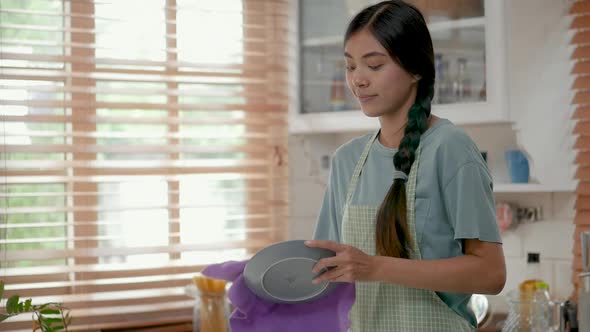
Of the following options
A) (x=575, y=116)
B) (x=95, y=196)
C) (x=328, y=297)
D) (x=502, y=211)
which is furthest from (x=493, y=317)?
(x=95, y=196)

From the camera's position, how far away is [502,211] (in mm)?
2443

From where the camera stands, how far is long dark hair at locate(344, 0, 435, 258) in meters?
1.33

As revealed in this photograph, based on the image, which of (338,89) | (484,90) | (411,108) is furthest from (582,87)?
(411,108)

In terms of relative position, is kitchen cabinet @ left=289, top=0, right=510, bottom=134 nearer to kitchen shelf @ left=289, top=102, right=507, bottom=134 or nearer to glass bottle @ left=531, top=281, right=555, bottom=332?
kitchen shelf @ left=289, top=102, right=507, bottom=134

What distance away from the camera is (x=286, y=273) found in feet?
4.34

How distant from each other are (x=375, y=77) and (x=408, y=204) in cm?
22

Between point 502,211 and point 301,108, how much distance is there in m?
0.75

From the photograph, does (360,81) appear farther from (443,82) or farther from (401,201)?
(443,82)

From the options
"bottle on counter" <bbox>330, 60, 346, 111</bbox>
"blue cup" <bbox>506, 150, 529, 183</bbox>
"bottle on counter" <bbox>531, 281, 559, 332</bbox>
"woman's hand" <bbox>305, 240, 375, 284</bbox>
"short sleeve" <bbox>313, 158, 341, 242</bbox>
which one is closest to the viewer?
"woman's hand" <bbox>305, 240, 375, 284</bbox>

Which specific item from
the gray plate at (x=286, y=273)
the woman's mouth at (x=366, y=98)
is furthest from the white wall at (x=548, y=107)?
the gray plate at (x=286, y=273)

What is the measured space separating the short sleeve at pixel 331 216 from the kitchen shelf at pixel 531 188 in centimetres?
90

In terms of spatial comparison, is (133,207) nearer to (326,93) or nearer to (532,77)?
(326,93)

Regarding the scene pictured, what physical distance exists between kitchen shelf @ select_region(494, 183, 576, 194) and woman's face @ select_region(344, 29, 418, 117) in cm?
99

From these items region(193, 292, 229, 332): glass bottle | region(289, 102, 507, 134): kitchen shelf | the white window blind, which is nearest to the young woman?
region(193, 292, 229, 332): glass bottle
